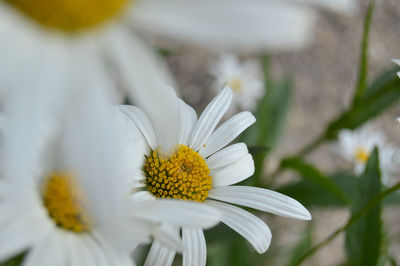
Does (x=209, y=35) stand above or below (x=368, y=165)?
above

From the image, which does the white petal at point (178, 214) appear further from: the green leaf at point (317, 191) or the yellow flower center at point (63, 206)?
the green leaf at point (317, 191)

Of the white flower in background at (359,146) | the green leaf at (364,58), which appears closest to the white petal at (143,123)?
the green leaf at (364,58)

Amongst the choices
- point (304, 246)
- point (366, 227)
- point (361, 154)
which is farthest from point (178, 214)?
point (361, 154)

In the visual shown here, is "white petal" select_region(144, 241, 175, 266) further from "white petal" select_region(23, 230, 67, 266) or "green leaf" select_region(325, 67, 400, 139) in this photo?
"green leaf" select_region(325, 67, 400, 139)

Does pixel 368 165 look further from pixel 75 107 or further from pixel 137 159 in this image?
pixel 75 107

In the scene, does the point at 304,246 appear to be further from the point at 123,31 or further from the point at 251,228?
the point at 123,31

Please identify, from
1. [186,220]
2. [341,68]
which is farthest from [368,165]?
[341,68]

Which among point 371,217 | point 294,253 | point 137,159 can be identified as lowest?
point 294,253

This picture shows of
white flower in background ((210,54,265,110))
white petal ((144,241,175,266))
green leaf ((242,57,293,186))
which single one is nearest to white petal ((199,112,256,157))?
white petal ((144,241,175,266))
